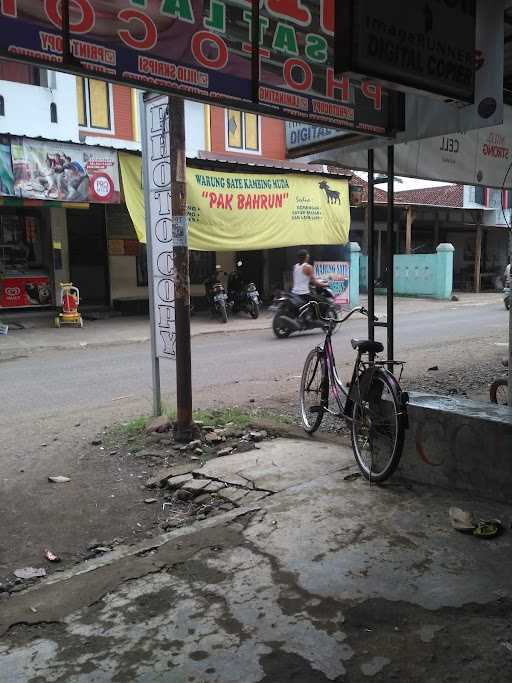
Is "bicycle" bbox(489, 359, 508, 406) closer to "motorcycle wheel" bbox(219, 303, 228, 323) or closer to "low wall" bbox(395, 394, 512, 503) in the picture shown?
"low wall" bbox(395, 394, 512, 503)

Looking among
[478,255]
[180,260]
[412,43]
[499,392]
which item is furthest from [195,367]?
[478,255]

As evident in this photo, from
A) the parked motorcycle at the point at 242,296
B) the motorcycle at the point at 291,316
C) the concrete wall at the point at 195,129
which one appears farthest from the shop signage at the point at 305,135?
the concrete wall at the point at 195,129

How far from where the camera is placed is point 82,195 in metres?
13.2

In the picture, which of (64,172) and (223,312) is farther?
(223,312)

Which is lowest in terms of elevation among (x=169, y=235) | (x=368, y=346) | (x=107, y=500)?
(x=107, y=500)

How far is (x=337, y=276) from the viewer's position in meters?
19.0

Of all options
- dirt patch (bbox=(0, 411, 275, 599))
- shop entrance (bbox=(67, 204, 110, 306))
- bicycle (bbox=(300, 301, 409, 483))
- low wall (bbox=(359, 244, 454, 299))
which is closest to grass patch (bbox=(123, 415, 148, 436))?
dirt patch (bbox=(0, 411, 275, 599))

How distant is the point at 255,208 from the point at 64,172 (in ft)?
16.7

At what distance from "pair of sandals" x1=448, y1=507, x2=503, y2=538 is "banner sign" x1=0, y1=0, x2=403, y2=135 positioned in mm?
2680

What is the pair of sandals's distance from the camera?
11.1 ft

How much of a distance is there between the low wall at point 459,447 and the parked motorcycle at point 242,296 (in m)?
12.0

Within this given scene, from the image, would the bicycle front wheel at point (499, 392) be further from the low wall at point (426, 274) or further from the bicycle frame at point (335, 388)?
the low wall at point (426, 274)

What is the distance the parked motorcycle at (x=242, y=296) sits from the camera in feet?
53.1

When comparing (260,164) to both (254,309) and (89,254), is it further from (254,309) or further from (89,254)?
(89,254)
